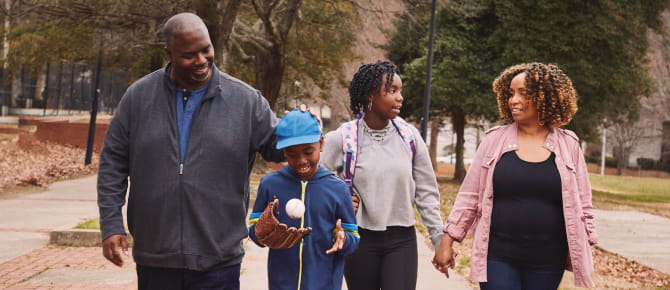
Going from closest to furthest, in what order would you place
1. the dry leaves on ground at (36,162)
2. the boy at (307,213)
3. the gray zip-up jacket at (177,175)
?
the gray zip-up jacket at (177,175) < the boy at (307,213) < the dry leaves on ground at (36,162)

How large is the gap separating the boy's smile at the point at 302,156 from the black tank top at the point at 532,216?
1.03m

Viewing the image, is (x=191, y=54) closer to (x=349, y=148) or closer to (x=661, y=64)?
(x=349, y=148)

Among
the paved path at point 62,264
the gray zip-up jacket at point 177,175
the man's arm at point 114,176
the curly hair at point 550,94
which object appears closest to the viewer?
the gray zip-up jacket at point 177,175

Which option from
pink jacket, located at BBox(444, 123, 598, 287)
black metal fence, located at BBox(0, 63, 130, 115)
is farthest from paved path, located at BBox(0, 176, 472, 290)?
black metal fence, located at BBox(0, 63, 130, 115)

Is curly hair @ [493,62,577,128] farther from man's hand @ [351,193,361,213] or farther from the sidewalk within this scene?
the sidewalk

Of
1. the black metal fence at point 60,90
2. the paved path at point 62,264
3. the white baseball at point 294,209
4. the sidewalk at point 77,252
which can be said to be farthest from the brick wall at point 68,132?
the white baseball at point 294,209

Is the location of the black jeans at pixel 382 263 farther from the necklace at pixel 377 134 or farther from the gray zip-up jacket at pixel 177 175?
the gray zip-up jacket at pixel 177 175

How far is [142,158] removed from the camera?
3238 millimetres

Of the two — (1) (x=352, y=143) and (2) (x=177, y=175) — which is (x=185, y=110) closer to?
(2) (x=177, y=175)

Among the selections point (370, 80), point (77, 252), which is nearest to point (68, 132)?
point (77, 252)

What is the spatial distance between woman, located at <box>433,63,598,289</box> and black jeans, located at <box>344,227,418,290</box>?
1.28 feet

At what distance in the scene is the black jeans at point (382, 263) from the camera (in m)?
4.18

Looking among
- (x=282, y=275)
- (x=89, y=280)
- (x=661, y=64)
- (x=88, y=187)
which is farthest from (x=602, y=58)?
(x=282, y=275)

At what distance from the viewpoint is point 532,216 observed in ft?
12.3
